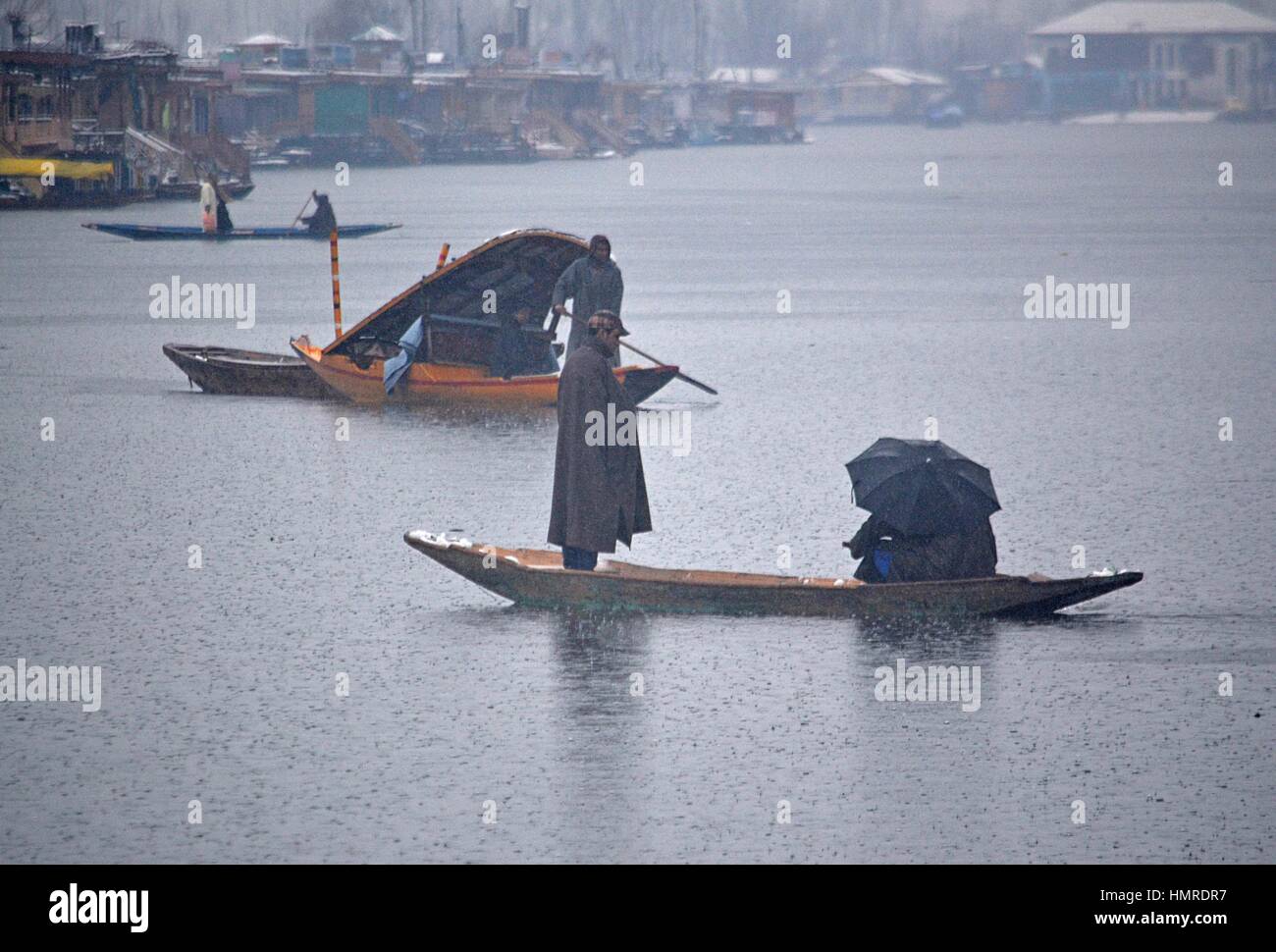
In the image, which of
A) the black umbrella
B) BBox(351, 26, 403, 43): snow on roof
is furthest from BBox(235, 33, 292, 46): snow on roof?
the black umbrella

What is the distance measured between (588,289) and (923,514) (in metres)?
8.02

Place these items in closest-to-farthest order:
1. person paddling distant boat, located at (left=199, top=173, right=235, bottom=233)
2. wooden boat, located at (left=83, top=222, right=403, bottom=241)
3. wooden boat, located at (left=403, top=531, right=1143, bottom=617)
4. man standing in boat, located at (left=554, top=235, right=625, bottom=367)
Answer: wooden boat, located at (left=403, top=531, right=1143, bottom=617) < man standing in boat, located at (left=554, top=235, right=625, bottom=367) < wooden boat, located at (left=83, top=222, right=403, bottom=241) < person paddling distant boat, located at (left=199, top=173, right=235, bottom=233)

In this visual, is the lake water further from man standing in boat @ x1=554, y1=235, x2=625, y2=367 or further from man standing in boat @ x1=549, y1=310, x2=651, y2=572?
man standing in boat @ x1=554, y1=235, x2=625, y2=367

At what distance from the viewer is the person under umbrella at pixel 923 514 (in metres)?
13.0

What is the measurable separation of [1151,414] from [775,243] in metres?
39.1

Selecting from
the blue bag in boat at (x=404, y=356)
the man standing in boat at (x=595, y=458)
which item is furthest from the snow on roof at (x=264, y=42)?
the man standing in boat at (x=595, y=458)

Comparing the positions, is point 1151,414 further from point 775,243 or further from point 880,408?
point 775,243

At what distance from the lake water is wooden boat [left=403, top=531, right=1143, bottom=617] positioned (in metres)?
0.17

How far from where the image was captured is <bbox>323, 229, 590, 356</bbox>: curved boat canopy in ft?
77.1

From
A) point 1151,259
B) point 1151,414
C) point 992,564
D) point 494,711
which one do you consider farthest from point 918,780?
point 1151,259

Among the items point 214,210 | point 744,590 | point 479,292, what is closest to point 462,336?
point 479,292

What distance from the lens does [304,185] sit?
10950 cm

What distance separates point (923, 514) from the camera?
12992 mm

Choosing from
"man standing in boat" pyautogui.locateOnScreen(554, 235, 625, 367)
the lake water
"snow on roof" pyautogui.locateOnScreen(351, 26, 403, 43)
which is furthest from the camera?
"snow on roof" pyautogui.locateOnScreen(351, 26, 403, 43)
